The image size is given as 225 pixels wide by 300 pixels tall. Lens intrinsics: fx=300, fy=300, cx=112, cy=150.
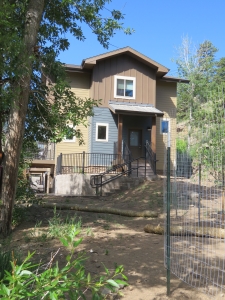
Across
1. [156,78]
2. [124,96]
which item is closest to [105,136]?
[124,96]

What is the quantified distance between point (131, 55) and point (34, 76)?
11.8 metres

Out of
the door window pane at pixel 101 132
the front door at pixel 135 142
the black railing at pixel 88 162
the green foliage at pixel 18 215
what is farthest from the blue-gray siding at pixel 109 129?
the green foliage at pixel 18 215

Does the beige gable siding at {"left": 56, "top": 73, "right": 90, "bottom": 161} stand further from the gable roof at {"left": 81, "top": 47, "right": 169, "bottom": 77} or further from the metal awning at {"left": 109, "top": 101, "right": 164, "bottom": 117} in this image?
the metal awning at {"left": 109, "top": 101, "right": 164, "bottom": 117}

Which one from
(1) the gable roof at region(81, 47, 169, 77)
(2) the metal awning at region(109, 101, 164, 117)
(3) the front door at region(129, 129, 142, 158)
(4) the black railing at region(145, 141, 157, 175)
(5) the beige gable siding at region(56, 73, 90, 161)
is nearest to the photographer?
(4) the black railing at region(145, 141, 157, 175)

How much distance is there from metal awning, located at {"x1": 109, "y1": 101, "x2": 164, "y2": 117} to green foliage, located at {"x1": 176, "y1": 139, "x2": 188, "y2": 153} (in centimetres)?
1230

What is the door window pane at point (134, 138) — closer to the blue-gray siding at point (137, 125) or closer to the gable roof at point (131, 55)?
the blue-gray siding at point (137, 125)

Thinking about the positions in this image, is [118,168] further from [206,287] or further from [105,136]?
[206,287]

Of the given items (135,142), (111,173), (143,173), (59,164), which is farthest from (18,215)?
(135,142)

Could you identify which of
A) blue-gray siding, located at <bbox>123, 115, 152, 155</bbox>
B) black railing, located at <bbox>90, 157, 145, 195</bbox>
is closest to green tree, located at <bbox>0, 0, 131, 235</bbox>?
black railing, located at <bbox>90, 157, 145, 195</bbox>

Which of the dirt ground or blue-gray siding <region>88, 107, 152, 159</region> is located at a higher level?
blue-gray siding <region>88, 107, 152, 159</region>

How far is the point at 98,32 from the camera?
7965 millimetres

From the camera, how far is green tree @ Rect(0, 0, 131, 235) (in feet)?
18.7

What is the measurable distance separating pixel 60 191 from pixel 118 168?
3320 mm

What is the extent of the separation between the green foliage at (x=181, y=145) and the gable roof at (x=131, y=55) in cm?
1401
